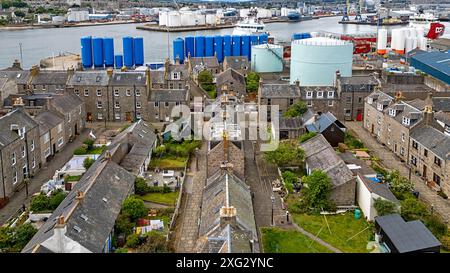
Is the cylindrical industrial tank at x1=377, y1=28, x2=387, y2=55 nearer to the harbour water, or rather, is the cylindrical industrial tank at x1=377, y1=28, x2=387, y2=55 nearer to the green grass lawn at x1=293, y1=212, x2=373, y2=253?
the harbour water

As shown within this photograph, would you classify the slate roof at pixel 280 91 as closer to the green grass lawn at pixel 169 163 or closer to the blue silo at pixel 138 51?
the green grass lawn at pixel 169 163

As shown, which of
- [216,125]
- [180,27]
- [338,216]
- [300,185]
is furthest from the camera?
[180,27]

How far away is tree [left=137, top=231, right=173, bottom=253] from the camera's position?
14.7m

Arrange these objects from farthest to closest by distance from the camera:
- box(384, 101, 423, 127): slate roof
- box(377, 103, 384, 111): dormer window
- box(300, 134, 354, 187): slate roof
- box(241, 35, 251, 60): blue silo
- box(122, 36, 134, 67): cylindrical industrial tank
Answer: box(241, 35, 251, 60): blue silo → box(122, 36, 134, 67): cylindrical industrial tank → box(377, 103, 384, 111): dormer window → box(384, 101, 423, 127): slate roof → box(300, 134, 354, 187): slate roof

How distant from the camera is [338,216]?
18.2 m

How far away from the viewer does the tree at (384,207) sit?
55.3 feet

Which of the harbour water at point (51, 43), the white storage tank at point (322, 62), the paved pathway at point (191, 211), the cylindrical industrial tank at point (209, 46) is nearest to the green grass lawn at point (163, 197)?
the paved pathway at point (191, 211)

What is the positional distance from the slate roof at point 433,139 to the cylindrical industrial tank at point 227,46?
37.3m

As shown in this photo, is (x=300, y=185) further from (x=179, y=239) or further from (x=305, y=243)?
(x=179, y=239)

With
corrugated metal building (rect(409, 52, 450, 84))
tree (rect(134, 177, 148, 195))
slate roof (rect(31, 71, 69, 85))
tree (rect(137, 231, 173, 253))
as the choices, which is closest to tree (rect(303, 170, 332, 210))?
tree (rect(137, 231, 173, 253))

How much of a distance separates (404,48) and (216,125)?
49.6 metres

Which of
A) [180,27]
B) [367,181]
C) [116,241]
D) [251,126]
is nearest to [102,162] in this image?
[116,241]

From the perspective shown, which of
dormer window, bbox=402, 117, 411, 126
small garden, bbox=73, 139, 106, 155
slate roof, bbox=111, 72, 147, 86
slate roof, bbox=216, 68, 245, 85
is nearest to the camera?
dormer window, bbox=402, 117, 411, 126

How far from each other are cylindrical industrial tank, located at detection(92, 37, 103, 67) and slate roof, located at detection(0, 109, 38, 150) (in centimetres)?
3530
